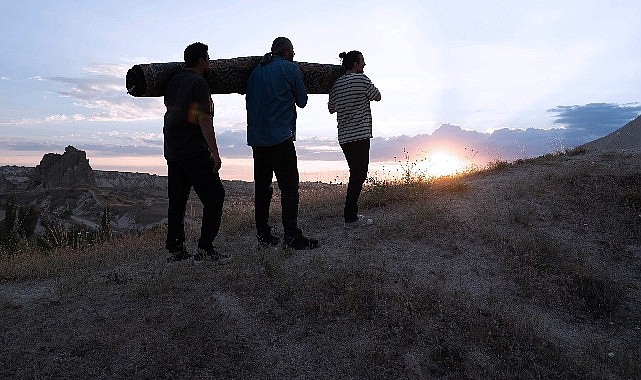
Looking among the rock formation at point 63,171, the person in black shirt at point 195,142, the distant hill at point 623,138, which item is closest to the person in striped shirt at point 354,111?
the person in black shirt at point 195,142

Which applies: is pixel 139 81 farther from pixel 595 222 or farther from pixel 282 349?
pixel 595 222

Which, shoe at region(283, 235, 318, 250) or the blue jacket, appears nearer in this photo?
the blue jacket

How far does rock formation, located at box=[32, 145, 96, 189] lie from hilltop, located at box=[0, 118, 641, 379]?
56597 mm

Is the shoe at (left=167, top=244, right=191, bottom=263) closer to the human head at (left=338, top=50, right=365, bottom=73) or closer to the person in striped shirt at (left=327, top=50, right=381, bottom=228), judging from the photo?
the person in striped shirt at (left=327, top=50, right=381, bottom=228)

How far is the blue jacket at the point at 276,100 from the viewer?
562 cm

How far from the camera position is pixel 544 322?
4828mm

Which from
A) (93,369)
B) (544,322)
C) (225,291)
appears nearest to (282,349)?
(225,291)

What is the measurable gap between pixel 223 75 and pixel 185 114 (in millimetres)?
1236

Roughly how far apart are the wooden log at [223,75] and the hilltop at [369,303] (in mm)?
2036

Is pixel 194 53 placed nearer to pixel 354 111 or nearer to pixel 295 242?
pixel 354 111

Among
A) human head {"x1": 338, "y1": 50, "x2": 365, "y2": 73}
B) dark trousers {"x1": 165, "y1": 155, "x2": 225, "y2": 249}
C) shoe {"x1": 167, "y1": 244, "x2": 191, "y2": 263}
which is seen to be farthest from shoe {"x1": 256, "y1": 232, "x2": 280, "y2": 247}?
human head {"x1": 338, "y1": 50, "x2": 365, "y2": 73}

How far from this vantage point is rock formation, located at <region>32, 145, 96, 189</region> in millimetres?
58750

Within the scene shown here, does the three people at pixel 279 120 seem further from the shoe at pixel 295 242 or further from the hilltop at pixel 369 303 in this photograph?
the hilltop at pixel 369 303

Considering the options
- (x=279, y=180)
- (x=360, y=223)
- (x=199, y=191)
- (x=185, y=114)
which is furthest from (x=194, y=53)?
(x=360, y=223)
